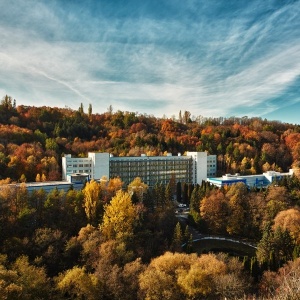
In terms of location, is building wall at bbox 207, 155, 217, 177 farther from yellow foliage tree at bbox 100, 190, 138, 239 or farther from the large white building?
yellow foliage tree at bbox 100, 190, 138, 239

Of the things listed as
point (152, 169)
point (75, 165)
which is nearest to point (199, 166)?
point (152, 169)

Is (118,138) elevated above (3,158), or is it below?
above

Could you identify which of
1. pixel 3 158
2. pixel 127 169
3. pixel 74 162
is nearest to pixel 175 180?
pixel 127 169

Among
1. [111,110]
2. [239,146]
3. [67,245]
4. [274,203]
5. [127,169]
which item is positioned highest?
[111,110]

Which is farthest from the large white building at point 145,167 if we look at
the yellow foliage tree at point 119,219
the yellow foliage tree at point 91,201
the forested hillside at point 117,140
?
the yellow foliage tree at point 119,219

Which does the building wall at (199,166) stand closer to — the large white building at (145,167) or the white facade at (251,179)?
the large white building at (145,167)

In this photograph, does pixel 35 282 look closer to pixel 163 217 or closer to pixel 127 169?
pixel 163 217

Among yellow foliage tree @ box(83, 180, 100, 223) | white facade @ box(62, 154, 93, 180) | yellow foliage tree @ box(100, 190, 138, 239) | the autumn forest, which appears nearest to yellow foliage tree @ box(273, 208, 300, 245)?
the autumn forest
